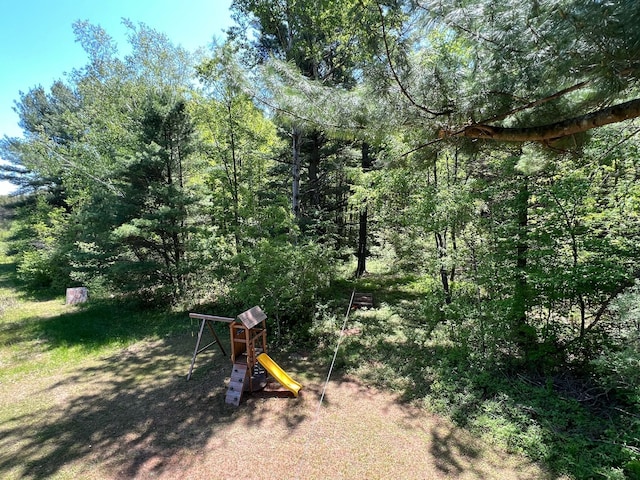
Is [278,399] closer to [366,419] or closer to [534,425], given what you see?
[366,419]

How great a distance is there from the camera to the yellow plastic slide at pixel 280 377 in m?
4.48

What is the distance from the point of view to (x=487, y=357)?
181 inches

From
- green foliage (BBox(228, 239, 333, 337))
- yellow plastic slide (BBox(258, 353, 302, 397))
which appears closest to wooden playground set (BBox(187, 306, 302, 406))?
yellow plastic slide (BBox(258, 353, 302, 397))

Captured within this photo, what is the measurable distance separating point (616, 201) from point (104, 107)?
48.1 ft

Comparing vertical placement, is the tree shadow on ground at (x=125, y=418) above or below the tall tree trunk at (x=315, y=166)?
below

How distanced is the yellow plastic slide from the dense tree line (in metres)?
1.30

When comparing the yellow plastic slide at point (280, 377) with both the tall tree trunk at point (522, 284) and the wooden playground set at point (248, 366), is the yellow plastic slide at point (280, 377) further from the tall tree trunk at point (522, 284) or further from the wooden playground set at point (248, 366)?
the tall tree trunk at point (522, 284)

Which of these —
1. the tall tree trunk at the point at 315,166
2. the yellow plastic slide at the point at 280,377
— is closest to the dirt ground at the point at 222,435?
the yellow plastic slide at the point at 280,377

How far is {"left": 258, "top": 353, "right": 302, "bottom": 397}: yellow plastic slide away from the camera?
448cm

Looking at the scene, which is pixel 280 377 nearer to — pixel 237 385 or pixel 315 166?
pixel 237 385

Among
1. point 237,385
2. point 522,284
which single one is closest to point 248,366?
point 237,385

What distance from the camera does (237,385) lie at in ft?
14.6

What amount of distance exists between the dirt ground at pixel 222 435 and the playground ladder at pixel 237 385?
0.11 meters

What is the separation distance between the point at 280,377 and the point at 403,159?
381 centimetres
